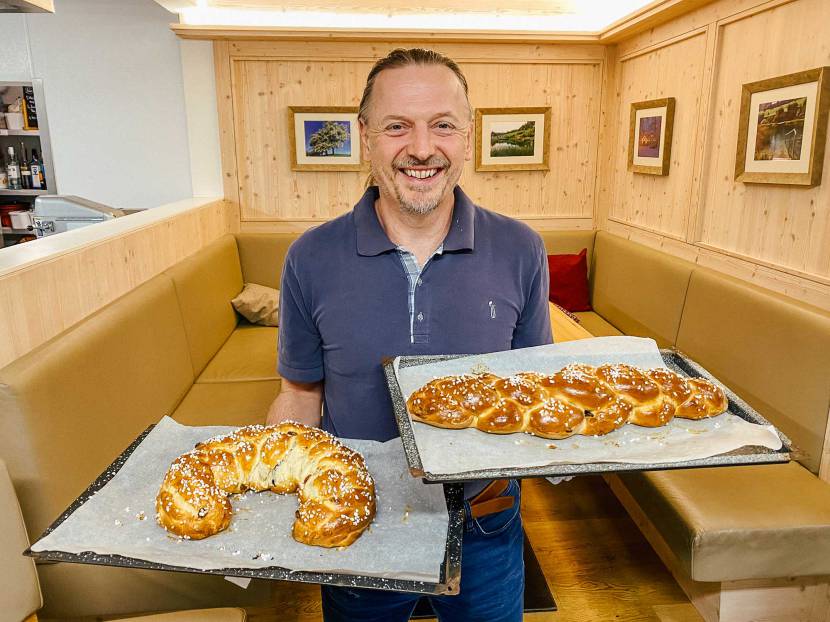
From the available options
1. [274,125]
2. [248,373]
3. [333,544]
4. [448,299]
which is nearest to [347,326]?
[448,299]

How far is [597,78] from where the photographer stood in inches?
190

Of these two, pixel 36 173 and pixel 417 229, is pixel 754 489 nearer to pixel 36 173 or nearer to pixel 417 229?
pixel 417 229

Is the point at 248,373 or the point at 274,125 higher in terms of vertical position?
the point at 274,125

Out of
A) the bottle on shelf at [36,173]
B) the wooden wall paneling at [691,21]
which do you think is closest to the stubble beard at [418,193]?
the wooden wall paneling at [691,21]

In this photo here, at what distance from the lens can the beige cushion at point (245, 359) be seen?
334 cm

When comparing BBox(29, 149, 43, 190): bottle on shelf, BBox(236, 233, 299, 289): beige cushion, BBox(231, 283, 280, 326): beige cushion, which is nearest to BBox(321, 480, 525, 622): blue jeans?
BBox(231, 283, 280, 326): beige cushion

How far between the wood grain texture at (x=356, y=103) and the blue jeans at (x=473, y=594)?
384cm

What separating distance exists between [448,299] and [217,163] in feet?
12.9

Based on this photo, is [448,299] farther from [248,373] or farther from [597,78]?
[597,78]

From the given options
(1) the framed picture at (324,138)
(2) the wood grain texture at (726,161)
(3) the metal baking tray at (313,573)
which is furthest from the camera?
(1) the framed picture at (324,138)

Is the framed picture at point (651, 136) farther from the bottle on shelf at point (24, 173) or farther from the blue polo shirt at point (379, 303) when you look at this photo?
the bottle on shelf at point (24, 173)

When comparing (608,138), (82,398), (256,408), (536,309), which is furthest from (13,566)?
(608,138)

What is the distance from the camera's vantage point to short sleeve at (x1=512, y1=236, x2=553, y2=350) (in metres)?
1.51

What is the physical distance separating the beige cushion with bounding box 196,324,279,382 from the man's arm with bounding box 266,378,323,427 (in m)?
1.85
